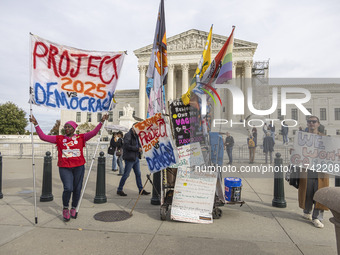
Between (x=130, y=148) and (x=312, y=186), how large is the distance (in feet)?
13.1

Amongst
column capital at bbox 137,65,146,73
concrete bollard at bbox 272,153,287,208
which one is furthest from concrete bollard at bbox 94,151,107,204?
column capital at bbox 137,65,146,73

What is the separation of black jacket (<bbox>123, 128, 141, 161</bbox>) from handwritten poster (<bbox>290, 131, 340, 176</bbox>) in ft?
11.7

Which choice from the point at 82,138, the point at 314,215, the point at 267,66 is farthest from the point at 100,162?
the point at 267,66

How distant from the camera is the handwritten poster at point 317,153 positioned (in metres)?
4.32

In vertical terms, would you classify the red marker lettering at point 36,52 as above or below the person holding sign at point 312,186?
above

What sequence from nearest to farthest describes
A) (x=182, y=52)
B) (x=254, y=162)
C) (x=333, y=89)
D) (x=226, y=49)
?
1. (x=226, y=49)
2. (x=254, y=162)
3. (x=333, y=89)
4. (x=182, y=52)

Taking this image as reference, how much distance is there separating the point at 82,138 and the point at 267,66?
60.6m

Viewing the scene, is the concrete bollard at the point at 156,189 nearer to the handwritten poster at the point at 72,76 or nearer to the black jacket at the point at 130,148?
the black jacket at the point at 130,148

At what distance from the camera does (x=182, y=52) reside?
5169 cm

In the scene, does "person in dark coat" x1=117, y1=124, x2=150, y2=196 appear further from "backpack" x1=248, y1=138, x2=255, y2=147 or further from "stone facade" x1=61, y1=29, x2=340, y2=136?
"stone facade" x1=61, y1=29, x2=340, y2=136

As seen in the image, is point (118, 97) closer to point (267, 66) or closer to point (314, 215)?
point (267, 66)

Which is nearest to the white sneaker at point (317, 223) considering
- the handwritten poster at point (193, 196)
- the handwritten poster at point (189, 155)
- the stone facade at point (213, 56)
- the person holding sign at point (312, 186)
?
the person holding sign at point (312, 186)

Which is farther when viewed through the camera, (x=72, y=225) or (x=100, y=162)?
(x=100, y=162)

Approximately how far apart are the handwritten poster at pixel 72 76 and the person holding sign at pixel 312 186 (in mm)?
3823
